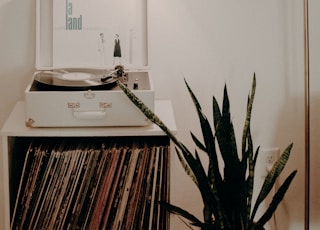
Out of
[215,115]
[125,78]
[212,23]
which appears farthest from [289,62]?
[125,78]

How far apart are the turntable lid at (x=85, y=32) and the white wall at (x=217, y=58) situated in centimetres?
4

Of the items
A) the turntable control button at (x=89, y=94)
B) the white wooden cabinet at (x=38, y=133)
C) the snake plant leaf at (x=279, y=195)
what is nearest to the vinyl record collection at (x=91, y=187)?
the white wooden cabinet at (x=38, y=133)

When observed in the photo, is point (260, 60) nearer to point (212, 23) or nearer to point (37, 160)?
point (212, 23)

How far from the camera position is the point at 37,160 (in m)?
1.67

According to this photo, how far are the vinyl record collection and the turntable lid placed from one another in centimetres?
41

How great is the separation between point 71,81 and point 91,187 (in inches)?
13.3

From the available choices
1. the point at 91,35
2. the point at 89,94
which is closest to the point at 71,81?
the point at 89,94

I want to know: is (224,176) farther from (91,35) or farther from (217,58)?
(91,35)

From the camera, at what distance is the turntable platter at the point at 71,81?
5.46 feet

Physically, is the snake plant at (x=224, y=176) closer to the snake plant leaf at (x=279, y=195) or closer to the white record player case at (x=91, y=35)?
the snake plant leaf at (x=279, y=195)

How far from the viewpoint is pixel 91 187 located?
168 centimetres

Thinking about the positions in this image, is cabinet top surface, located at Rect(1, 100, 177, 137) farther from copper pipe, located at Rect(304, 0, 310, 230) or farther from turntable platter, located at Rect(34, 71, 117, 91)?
copper pipe, located at Rect(304, 0, 310, 230)

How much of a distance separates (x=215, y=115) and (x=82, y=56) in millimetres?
584

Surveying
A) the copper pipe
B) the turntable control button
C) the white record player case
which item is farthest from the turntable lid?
the copper pipe
